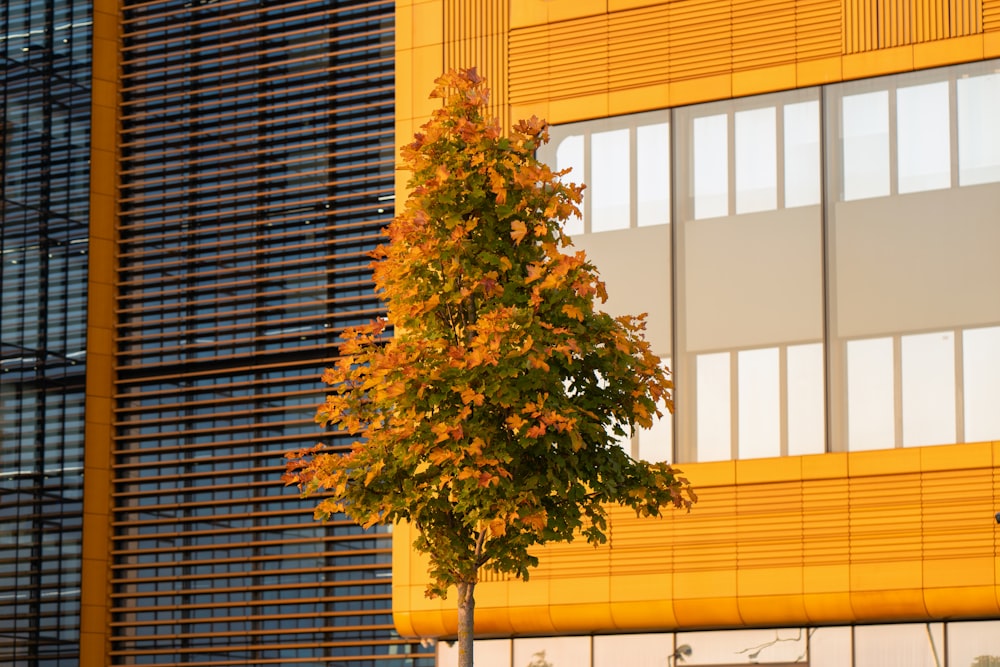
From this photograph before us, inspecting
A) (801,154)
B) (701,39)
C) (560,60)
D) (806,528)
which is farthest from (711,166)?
(806,528)

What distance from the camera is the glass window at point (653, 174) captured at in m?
32.2

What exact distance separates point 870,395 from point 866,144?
410 cm

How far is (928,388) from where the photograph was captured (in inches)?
1161

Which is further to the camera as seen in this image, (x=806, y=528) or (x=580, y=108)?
(x=580, y=108)

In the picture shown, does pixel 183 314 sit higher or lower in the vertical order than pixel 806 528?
higher

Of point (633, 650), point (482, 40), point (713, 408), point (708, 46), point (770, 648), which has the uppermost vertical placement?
point (482, 40)

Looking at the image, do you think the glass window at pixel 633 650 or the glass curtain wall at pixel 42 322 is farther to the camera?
the glass curtain wall at pixel 42 322

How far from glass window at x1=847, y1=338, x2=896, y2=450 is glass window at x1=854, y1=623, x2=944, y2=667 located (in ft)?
9.40

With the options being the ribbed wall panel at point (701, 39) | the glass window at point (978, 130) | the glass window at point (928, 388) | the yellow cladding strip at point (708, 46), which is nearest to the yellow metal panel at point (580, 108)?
the yellow cladding strip at point (708, 46)

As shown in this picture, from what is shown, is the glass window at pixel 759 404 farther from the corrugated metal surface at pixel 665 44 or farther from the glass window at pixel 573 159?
the corrugated metal surface at pixel 665 44

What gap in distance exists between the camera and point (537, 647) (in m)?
32.3

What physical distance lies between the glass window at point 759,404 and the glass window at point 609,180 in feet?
11.2

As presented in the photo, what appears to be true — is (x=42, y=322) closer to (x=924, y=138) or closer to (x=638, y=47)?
(x=638, y=47)

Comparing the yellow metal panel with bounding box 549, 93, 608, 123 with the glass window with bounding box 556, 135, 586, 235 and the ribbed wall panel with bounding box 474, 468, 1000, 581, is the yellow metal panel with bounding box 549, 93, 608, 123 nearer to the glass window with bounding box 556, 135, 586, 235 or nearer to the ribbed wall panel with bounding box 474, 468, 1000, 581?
the glass window with bounding box 556, 135, 586, 235
